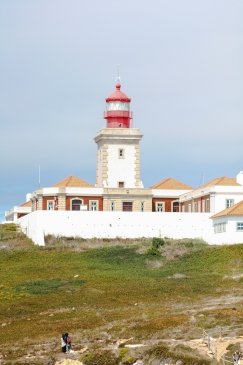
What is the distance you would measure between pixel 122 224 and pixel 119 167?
8270 mm

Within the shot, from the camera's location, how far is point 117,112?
90.8 meters

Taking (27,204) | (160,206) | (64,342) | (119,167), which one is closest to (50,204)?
(119,167)

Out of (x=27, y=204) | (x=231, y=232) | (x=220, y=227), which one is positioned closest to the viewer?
(x=231, y=232)

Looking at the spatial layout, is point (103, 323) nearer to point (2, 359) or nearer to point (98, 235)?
point (2, 359)

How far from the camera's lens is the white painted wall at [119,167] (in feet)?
292

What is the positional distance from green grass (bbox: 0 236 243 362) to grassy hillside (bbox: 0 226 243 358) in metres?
0.05

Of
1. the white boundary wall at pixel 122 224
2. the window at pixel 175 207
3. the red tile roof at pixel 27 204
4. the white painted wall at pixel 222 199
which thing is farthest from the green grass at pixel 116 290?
the red tile roof at pixel 27 204

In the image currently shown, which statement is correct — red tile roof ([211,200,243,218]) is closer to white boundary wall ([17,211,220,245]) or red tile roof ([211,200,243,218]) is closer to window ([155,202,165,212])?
white boundary wall ([17,211,220,245])

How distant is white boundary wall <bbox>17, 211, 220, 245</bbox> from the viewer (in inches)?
3204

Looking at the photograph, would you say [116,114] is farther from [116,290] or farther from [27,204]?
[116,290]

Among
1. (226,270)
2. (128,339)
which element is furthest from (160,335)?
(226,270)

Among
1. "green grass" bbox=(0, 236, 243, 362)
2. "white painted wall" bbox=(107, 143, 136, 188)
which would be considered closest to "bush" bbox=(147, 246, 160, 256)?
"green grass" bbox=(0, 236, 243, 362)

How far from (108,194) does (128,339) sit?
37.1 meters

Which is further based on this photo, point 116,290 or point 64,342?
point 116,290
